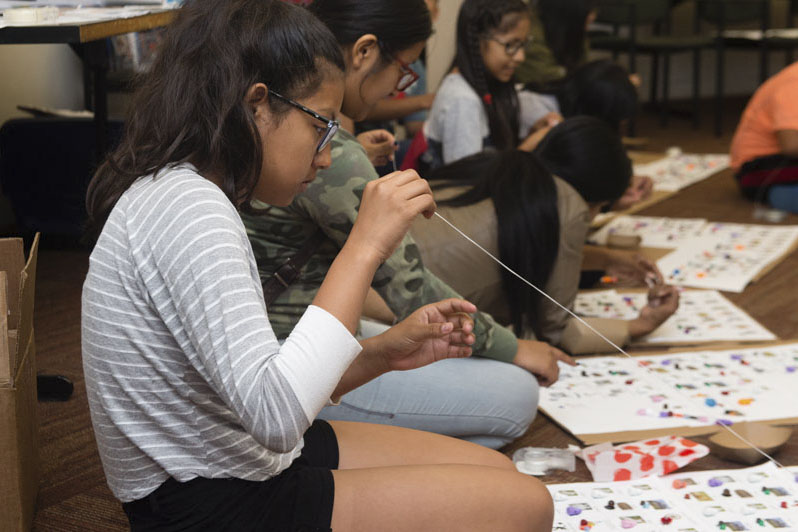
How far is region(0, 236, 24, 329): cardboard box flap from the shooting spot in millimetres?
1403

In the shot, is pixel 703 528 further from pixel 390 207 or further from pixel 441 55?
pixel 441 55

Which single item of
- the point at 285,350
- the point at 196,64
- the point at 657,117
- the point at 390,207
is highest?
the point at 196,64

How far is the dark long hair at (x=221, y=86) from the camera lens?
0.96m

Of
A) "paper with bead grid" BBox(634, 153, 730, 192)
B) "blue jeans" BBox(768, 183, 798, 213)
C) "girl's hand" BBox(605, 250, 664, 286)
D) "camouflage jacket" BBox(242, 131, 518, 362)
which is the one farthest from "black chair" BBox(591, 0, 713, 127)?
"camouflage jacket" BBox(242, 131, 518, 362)

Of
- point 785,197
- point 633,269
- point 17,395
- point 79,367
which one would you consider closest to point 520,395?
point 17,395

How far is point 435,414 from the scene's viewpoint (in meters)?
1.58

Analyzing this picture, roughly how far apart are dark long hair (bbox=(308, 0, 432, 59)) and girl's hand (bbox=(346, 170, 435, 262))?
62cm

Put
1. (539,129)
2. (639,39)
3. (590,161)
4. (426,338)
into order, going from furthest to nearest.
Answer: (639,39)
(539,129)
(590,161)
(426,338)

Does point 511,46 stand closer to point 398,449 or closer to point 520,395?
point 520,395

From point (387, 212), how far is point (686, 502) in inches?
31.8

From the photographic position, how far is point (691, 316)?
7.82 feet

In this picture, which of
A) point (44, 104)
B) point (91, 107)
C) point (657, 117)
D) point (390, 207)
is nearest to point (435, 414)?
point (390, 207)

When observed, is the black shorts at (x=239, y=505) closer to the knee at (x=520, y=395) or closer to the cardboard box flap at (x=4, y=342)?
the cardboard box flap at (x=4, y=342)

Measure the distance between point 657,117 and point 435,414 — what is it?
491cm
